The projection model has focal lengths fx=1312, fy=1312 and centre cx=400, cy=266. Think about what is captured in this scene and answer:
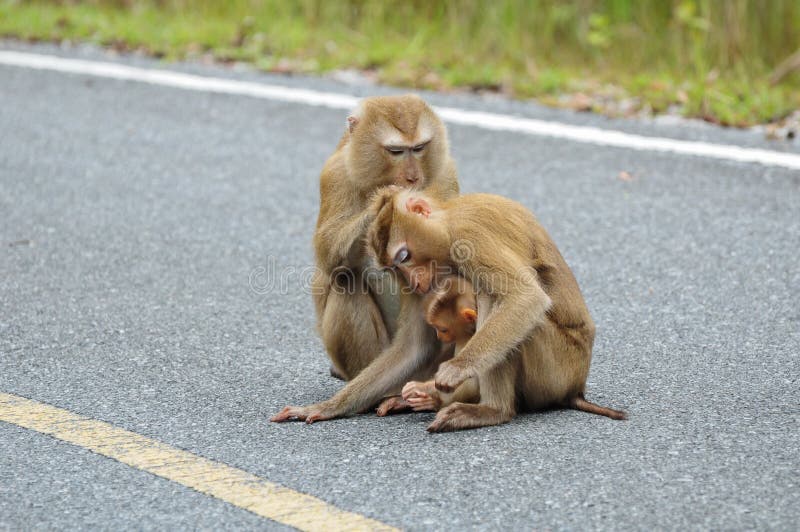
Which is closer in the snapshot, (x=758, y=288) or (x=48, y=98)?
(x=758, y=288)

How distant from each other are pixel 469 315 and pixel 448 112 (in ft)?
14.1

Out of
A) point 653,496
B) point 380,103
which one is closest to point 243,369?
point 380,103

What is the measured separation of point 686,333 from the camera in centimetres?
542

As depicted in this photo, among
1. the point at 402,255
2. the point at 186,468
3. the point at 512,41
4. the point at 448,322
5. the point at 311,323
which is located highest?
the point at 512,41

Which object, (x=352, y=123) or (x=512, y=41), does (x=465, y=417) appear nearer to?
(x=352, y=123)

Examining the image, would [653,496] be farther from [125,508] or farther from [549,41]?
[549,41]

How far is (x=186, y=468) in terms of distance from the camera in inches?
159

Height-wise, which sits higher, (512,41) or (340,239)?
(512,41)

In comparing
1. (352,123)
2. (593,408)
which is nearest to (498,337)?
(593,408)

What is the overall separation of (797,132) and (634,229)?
1663 millimetres

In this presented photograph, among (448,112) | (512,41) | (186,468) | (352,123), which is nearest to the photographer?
(186,468)

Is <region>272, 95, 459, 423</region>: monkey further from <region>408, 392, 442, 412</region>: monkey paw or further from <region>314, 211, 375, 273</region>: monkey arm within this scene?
<region>408, 392, 442, 412</region>: monkey paw

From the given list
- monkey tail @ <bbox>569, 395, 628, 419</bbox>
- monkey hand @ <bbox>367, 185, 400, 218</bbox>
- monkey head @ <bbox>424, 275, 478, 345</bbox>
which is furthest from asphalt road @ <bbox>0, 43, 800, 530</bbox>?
monkey hand @ <bbox>367, 185, 400, 218</bbox>

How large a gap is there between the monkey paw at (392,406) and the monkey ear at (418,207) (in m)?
0.69
